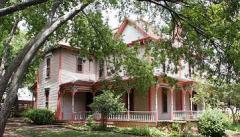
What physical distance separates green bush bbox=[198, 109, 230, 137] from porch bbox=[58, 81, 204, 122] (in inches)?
165

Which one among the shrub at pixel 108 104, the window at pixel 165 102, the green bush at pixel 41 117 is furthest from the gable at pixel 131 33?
the green bush at pixel 41 117

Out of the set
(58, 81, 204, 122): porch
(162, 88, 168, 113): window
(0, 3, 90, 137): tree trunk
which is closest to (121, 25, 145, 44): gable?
(58, 81, 204, 122): porch

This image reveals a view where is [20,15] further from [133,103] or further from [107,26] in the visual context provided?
[133,103]

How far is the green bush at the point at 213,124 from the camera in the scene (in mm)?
23547

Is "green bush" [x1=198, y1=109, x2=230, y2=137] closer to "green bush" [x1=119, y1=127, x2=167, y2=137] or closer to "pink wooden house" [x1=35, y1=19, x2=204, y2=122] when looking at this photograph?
"green bush" [x1=119, y1=127, x2=167, y2=137]

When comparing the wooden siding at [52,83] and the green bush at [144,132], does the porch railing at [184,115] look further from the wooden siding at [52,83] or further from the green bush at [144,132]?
the wooden siding at [52,83]

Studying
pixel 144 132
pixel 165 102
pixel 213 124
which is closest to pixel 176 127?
pixel 213 124

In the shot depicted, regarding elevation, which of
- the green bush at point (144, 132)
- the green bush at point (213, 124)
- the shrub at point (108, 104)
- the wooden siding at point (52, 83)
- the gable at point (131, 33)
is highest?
the gable at point (131, 33)

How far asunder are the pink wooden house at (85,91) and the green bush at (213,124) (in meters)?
5.15

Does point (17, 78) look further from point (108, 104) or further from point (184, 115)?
point (184, 115)

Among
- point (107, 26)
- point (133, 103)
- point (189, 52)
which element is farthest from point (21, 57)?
point (133, 103)

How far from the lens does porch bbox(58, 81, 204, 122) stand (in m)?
29.0

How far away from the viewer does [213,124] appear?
78.0ft

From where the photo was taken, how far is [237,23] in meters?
12.1
